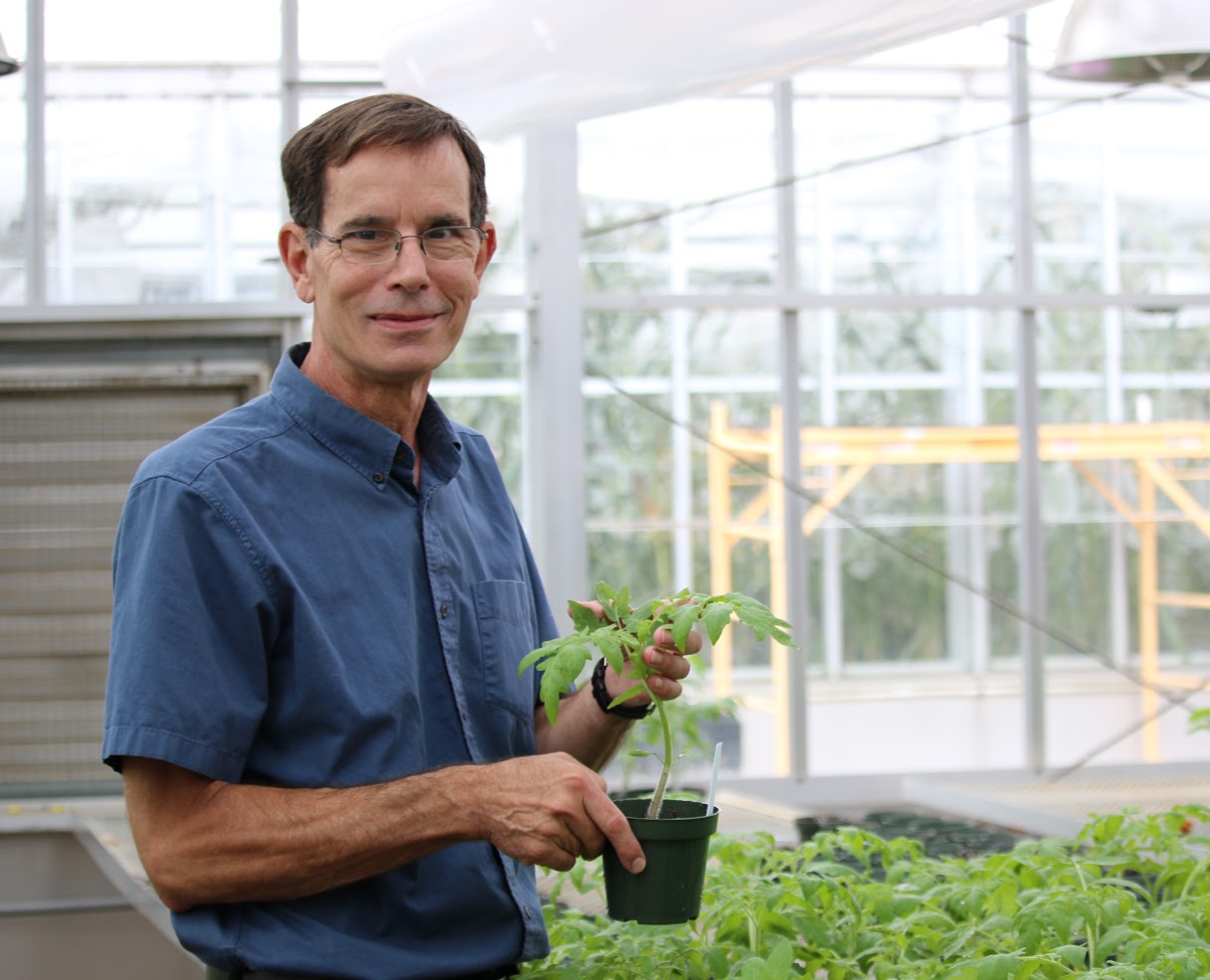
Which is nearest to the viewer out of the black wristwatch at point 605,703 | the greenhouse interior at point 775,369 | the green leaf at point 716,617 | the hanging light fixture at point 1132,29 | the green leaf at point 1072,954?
the green leaf at point 716,617

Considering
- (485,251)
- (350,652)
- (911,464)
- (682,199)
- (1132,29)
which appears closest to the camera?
(350,652)

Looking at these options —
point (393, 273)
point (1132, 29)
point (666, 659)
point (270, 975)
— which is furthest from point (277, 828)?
point (1132, 29)

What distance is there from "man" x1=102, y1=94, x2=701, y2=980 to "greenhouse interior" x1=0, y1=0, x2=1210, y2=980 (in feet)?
11.7

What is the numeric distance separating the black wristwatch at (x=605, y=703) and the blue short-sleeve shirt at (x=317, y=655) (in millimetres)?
106

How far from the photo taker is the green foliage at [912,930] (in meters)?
1.60

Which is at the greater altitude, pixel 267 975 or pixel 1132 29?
pixel 1132 29

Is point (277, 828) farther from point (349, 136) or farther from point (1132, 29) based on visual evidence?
point (1132, 29)

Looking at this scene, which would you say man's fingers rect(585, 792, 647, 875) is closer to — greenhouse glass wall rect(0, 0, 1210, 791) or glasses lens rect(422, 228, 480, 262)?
glasses lens rect(422, 228, 480, 262)

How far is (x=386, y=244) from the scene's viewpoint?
1564 millimetres

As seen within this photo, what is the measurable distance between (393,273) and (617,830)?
0.60m

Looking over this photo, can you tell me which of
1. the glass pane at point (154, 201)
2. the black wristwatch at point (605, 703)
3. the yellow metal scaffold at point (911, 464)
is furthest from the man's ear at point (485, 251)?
the yellow metal scaffold at point (911, 464)

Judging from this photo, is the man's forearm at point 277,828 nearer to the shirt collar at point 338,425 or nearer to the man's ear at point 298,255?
the shirt collar at point 338,425

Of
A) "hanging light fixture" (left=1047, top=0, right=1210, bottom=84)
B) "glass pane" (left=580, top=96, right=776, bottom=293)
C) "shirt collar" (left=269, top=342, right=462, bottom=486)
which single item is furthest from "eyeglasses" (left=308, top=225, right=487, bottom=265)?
"glass pane" (left=580, top=96, right=776, bottom=293)

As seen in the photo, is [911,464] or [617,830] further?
[911,464]
